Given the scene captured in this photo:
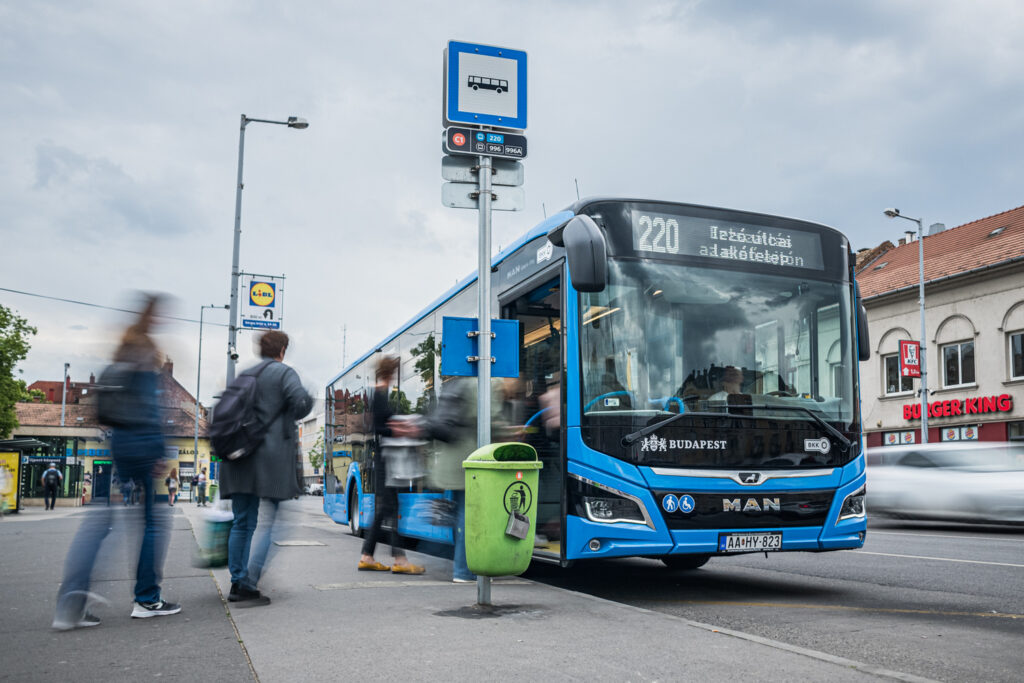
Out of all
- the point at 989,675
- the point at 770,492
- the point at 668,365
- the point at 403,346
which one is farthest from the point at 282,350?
the point at 403,346

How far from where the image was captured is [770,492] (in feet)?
24.0

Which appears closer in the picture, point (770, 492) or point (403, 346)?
point (770, 492)

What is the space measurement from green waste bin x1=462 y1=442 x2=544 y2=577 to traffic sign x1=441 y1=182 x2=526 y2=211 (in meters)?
1.76

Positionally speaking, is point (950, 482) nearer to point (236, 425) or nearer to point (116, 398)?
point (236, 425)

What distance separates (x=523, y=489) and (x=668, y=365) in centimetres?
162

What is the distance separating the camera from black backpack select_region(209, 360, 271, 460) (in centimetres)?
634

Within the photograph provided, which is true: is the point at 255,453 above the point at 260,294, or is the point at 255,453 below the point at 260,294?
below

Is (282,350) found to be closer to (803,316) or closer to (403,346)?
(803,316)

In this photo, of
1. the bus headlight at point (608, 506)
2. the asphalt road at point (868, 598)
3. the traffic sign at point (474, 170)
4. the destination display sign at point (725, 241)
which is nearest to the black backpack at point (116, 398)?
the traffic sign at point (474, 170)

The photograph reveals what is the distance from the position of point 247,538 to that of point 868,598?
514cm

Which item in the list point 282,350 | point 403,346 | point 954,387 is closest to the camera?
point 282,350

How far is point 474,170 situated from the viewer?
686 centimetres

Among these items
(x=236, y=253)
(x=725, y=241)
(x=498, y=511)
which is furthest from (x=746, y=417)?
(x=236, y=253)

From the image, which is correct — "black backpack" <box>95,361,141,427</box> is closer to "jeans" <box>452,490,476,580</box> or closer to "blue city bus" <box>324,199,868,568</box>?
"jeans" <box>452,490,476,580</box>
